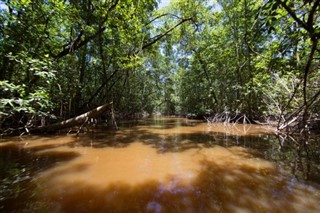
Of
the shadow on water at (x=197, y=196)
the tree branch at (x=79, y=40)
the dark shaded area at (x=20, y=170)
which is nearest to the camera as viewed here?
the shadow on water at (x=197, y=196)

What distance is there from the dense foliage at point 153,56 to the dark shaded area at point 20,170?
124 cm

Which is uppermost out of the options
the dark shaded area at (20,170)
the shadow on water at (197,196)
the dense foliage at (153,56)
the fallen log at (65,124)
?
the dense foliage at (153,56)

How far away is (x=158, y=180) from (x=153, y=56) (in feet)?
44.0

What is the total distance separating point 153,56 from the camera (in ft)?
51.6

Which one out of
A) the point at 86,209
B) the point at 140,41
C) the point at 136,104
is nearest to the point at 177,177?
the point at 86,209

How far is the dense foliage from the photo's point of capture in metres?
4.68

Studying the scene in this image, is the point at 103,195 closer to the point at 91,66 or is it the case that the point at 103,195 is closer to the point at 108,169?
the point at 108,169

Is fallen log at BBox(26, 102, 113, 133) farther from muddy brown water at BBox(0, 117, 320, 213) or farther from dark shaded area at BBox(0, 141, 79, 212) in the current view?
muddy brown water at BBox(0, 117, 320, 213)

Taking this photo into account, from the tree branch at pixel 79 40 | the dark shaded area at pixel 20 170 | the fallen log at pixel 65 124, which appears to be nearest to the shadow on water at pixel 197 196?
the dark shaded area at pixel 20 170

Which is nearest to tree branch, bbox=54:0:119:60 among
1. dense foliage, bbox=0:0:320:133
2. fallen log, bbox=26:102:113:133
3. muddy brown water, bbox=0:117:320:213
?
dense foliage, bbox=0:0:320:133

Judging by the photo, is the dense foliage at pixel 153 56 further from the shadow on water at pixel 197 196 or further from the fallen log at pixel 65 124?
the shadow on water at pixel 197 196

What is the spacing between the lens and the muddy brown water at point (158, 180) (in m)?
2.66

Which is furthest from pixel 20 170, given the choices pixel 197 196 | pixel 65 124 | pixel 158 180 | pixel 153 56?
pixel 153 56

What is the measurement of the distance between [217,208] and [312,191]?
5.99ft
